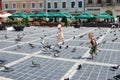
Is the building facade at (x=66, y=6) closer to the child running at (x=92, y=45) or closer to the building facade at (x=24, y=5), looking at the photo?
the building facade at (x=24, y=5)

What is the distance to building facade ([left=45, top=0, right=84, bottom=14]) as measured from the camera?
1998 inches

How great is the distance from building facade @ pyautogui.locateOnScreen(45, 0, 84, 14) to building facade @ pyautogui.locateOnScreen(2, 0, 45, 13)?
1494mm

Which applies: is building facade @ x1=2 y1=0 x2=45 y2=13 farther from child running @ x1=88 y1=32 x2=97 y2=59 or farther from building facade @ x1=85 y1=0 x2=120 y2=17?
child running @ x1=88 y1=32 x2=97 y2=59

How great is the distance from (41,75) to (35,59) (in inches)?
112

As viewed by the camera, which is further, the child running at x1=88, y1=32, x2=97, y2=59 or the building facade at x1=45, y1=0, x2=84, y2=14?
the building facade at x1=45, y1=0, x2=84, y2=14

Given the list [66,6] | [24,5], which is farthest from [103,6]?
[24,5]

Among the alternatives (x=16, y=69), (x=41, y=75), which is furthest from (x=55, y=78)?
(x=16, y=69)

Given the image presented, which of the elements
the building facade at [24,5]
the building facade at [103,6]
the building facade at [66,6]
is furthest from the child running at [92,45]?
the building facade at [24,5]

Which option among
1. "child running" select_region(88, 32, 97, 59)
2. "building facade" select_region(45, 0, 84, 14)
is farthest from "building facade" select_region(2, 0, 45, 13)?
"child running" select_region(88, 32, 97, 59)

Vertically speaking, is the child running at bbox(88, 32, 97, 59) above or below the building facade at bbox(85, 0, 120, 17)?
below

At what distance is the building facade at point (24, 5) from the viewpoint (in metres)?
52.9

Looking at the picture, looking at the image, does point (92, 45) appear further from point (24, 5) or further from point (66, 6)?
point (24, 5)

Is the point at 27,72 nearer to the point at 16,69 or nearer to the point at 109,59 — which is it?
the point at 16,69

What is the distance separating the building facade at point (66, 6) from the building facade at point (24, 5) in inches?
58.8
